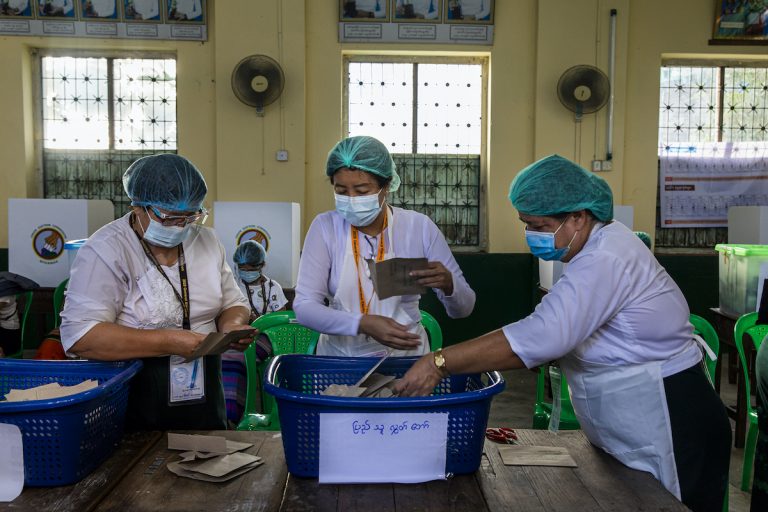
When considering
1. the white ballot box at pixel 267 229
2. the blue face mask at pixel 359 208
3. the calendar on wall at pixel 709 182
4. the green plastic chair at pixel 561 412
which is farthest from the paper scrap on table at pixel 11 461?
the calendar on wall at pixel 709 182

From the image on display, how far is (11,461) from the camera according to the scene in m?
1.46

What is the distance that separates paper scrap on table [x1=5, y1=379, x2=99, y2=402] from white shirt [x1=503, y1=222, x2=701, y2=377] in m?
1.06

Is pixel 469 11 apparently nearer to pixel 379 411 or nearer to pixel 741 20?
pixel 741 20

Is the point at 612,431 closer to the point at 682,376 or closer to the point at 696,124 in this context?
the point at 682,376

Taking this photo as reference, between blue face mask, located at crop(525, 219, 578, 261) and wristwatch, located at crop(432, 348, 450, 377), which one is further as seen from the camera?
blue face mask, located at crop(525, 219, 578, 261)

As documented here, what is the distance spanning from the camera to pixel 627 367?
5.49ft

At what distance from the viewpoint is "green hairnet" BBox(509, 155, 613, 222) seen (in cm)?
171

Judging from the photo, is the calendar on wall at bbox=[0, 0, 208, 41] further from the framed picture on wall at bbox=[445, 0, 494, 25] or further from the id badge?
the id badge

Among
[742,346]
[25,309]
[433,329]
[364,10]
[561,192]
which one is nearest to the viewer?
[561,192]

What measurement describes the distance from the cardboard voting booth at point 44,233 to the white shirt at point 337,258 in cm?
393

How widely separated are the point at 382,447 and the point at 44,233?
5.01 meters

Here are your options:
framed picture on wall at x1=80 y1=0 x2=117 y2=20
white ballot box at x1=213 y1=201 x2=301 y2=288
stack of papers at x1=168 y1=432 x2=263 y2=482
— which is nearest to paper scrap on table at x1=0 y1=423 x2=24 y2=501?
stack of papers at x1=168 y1=432 x2=263 y2=482

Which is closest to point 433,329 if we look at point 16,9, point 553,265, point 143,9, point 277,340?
point 277,340

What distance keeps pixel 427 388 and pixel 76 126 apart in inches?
237
